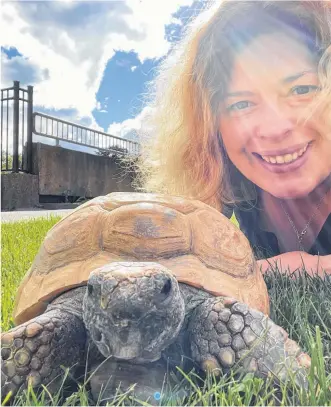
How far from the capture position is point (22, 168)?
11.8 meters

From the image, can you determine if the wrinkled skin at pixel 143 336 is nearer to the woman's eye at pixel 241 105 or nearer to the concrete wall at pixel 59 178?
the woman's eye at pixel 241 105

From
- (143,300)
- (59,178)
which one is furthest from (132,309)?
(59,178)

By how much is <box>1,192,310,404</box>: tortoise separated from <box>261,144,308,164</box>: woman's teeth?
114 centimetres

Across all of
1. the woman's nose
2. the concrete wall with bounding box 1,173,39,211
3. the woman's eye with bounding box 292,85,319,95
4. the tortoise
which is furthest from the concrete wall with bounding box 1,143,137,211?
the tortoise

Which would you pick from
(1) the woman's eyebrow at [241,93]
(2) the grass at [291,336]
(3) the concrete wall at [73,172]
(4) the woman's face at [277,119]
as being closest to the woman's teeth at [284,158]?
(4) the woman's face at [277,119]

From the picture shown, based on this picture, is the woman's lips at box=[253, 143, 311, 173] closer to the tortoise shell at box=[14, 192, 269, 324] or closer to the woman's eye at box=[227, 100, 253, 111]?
the woman's eye at box=[227, 100, 253, 111]

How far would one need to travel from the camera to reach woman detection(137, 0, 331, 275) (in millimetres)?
2699

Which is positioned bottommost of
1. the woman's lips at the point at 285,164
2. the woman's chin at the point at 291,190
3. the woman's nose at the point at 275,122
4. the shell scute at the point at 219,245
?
the shell scute at the point at 219,245

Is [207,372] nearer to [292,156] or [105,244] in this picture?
[105,244]

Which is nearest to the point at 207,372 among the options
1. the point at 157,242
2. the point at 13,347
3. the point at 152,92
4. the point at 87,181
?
the point at 157,242

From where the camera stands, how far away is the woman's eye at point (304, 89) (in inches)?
106

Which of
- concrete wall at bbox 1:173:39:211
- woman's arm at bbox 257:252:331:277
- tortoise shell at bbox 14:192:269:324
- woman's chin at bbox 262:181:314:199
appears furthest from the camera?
concrete wall at bbox 1:173:39:211

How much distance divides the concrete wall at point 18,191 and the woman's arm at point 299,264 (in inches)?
340

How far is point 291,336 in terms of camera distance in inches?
67.2
